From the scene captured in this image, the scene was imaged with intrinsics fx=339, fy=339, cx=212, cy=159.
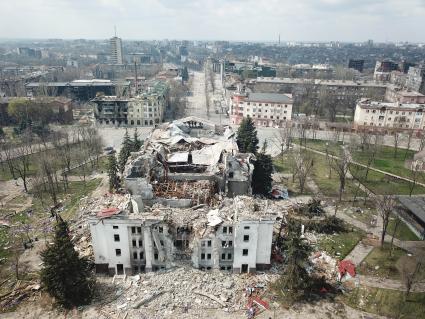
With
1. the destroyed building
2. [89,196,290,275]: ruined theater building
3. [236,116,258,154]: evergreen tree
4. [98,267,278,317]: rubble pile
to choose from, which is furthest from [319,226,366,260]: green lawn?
[236,116,258,154]: evergreen tree

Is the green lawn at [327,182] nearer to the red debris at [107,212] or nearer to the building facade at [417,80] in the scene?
the red debris at [107,212]

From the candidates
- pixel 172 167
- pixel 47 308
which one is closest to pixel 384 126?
pixel 172 167

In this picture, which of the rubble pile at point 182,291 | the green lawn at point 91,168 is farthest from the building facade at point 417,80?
the rubble pile at point 182,291

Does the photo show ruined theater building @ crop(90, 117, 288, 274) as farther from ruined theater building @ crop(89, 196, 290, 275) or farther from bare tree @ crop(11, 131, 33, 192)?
bare tree @ crop(11, 131, 33, 192)

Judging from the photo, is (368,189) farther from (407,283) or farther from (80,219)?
(80,219)

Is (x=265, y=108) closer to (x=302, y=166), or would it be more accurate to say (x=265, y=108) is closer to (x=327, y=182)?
(x=302, y=166)

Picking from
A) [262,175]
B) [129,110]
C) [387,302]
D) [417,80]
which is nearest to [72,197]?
[262,175]
